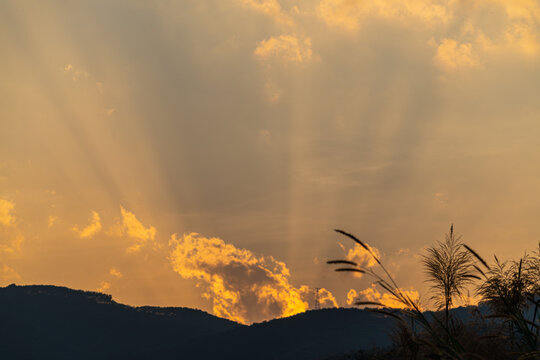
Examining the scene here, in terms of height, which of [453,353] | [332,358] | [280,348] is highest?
[280,348]

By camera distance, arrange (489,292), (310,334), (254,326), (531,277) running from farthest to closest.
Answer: (254,326), (310,334), (489,292), (531,277)

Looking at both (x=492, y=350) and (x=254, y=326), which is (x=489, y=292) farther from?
(x=254, y=326)

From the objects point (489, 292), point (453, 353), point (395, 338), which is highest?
point (489, 292)

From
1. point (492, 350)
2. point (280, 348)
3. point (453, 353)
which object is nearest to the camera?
point (453, 353)

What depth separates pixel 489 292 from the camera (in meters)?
22.9

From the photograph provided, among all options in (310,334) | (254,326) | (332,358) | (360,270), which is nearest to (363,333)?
(310,334)

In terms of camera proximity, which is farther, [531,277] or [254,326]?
[254,326]

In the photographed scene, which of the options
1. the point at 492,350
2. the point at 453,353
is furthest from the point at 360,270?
the point at 492,350

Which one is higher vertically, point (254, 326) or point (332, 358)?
point (254, 326)

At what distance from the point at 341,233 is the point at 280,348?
174 meters

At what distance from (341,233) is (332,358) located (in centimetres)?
9308

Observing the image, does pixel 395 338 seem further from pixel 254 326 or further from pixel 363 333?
pixel 254 326

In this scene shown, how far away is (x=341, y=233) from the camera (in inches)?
280

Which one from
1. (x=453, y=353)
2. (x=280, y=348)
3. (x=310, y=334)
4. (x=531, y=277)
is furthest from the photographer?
(x=310, y=334)
